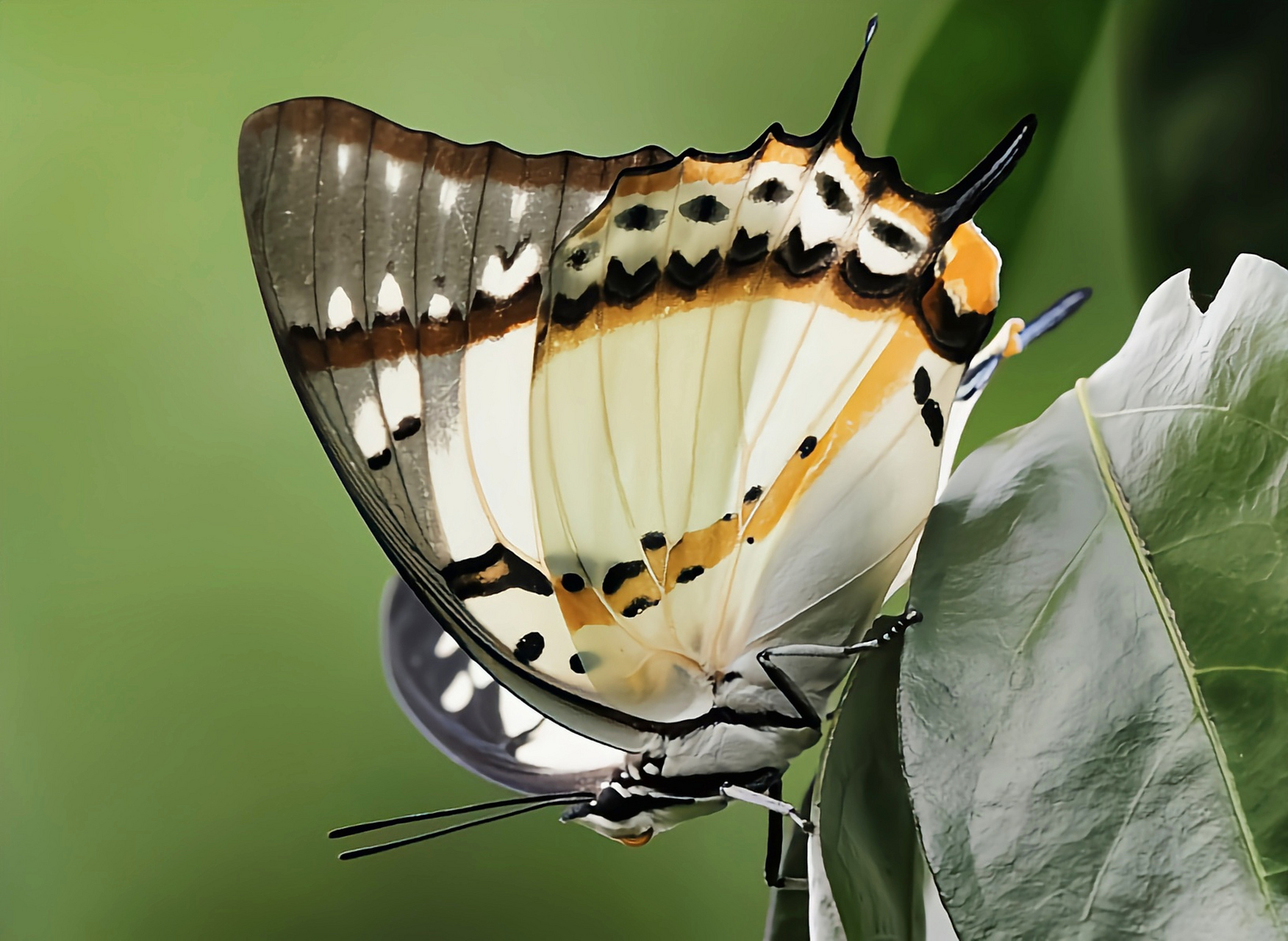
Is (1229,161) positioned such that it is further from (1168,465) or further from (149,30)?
(149,30)

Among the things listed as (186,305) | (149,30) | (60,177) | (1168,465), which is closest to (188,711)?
(186,305)

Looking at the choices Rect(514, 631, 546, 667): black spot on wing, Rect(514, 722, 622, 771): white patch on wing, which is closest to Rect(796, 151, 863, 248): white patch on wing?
Rect(514, 631, 546, 667): black spot on wing

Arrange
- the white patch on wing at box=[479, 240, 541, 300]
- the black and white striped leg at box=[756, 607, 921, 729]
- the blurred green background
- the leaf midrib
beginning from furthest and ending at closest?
the blurred green background < the white patch on wing at box=[479, 240, 541, 300] < the black and white striped leg at box=[756, 607, 921, 729] < the leaf midrib

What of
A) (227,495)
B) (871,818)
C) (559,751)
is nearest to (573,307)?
(871,818)

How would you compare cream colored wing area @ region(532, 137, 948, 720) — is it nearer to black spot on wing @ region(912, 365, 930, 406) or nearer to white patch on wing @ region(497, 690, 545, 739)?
black spot on wing @ region(912, 365, 930, 406)

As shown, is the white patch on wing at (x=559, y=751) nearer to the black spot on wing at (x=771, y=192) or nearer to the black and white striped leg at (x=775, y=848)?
the black and white striped leg at (x=775, y=848)

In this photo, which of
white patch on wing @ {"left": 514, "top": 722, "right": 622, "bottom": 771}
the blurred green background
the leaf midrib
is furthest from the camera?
the blurred green background

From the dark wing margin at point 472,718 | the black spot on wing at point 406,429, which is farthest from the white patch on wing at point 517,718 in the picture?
the black spot on wing at point 406,429
